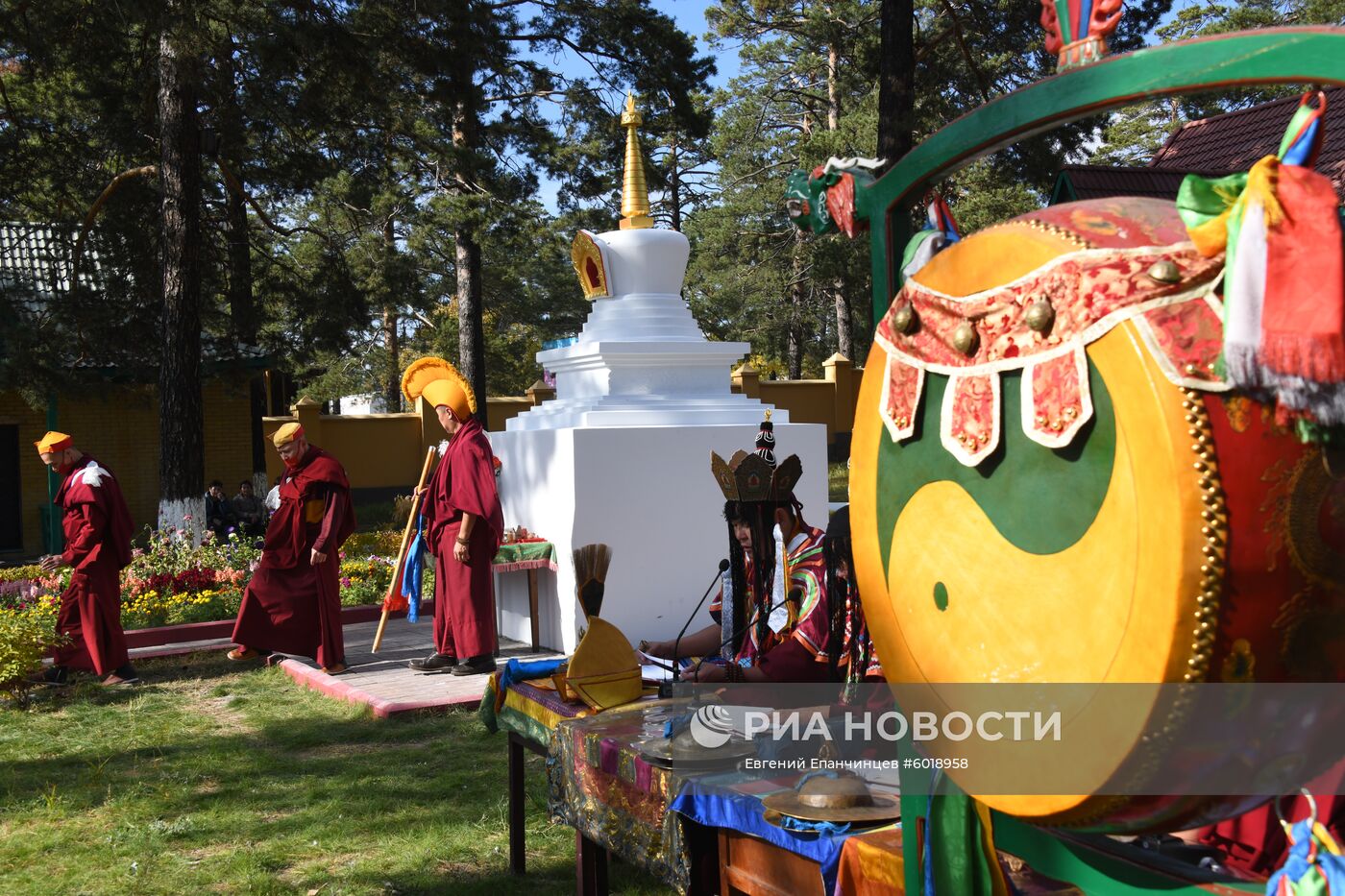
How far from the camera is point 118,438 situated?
19.5 meters

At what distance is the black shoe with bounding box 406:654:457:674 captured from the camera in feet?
27.8

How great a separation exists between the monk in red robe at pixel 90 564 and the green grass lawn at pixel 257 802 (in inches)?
15.3

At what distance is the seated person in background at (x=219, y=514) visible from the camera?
16.0 m

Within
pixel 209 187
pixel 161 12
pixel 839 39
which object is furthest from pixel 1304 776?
pixel 839 39

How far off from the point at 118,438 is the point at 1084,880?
19.7m

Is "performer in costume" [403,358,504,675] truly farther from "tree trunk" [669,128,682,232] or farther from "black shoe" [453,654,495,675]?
"tree trunk" [669,128,682,232]

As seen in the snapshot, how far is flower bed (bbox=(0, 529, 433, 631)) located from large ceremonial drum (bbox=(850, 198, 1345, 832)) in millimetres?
8449

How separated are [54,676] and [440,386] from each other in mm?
3365

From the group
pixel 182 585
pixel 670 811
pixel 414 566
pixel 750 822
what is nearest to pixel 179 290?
pixel 182 585

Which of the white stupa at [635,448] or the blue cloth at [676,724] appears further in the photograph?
the white stupa at [635,448]

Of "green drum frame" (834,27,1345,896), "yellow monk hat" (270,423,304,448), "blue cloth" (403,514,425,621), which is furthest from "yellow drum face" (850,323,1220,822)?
"blue cloth" (403,514,425,621)

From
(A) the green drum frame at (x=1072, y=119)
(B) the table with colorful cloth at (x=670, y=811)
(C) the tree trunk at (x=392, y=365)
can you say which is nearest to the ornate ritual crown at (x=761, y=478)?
(B) the table with colorful cloth at (x=670, y=811)

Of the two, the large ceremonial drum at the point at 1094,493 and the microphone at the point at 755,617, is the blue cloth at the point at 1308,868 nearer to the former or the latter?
the large ceremonial drum at the point at 1094,493

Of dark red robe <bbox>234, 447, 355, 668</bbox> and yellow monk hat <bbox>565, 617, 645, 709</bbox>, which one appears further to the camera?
dark red robe <bbox>234, 447, 355, 668</bbox>
